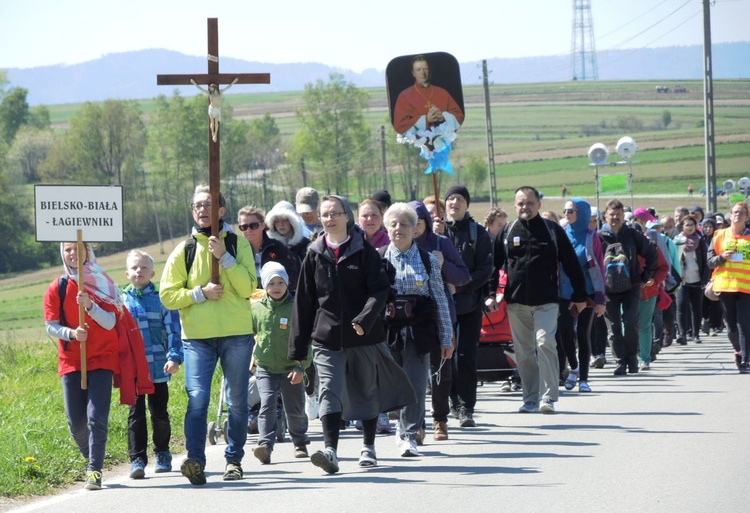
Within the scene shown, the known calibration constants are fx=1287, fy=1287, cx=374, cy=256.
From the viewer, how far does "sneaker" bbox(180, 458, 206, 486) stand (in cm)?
902

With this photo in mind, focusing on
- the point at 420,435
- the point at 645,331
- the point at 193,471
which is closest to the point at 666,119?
the point at 645,331

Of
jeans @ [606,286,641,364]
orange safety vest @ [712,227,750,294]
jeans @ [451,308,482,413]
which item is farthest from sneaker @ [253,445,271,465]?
orange safety vest @ [712,227,750,294]

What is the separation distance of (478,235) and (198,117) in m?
99.0

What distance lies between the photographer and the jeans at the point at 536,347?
→ 12.7 meters

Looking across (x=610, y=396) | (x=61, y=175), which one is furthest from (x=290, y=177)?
(x=610, y=396)

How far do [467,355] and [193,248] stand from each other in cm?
345

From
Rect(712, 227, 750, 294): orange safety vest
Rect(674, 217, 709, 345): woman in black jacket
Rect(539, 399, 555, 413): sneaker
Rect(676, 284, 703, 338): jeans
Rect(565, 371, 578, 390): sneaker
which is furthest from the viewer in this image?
Rect(676, 284, 703, 338): jeans

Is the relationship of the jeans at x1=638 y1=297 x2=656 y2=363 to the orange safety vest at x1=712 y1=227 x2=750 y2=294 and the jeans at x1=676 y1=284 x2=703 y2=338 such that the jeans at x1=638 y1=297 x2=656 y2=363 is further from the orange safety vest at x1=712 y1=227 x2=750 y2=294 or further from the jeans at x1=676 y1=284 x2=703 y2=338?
the jeans at x1=676 y1=284 x2=703 y2=338

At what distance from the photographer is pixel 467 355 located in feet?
39.1

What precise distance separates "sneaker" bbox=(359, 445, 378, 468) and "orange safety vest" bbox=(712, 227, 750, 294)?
7.77 metres

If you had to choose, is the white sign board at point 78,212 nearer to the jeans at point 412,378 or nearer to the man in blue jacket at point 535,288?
the jeans at point 412,378

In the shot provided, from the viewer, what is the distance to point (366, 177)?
395 ft

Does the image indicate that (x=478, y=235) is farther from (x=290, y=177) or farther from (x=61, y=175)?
(x=61, y=175)

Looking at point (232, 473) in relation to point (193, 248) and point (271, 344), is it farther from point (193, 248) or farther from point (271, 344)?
point (193, 248)
